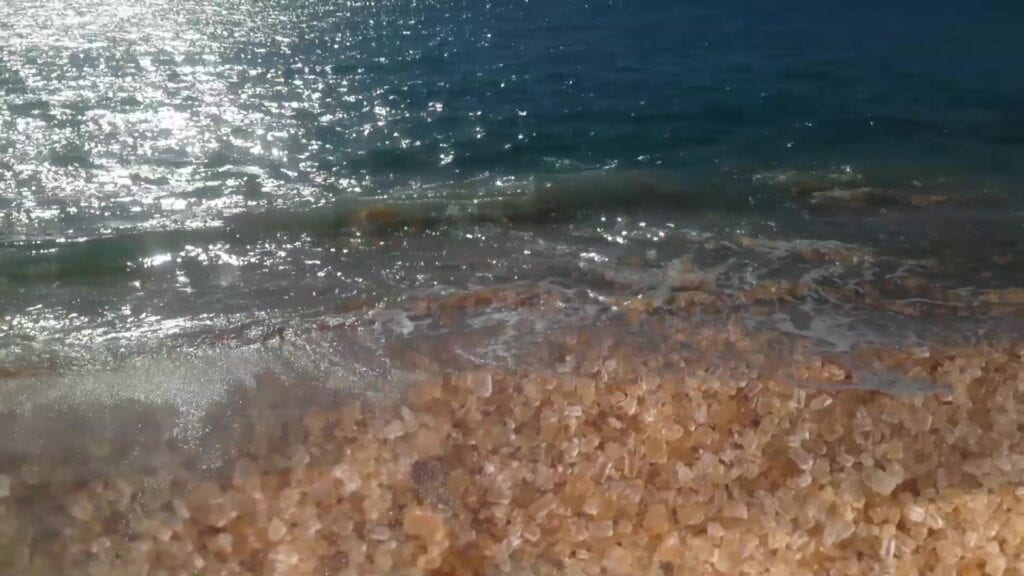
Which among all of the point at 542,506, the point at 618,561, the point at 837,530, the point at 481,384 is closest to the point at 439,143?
the point at 481,384

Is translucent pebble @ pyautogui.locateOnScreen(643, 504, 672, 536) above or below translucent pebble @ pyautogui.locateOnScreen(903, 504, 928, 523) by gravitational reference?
above

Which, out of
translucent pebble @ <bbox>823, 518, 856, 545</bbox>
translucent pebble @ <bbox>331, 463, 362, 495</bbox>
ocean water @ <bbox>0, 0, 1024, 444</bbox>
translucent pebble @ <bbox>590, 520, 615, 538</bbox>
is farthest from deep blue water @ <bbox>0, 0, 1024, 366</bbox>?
translucent pebble @ <bbox>823, 518, 856, 545</bbox>

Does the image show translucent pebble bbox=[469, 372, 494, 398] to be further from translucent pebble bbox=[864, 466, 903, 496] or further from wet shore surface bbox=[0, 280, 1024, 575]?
translucent pebble bbox=[864, 466, 903, 496]

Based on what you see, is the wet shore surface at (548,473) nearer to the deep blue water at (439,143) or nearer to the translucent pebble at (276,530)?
the translucent pebble at (276,530)

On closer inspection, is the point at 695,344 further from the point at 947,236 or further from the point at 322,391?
the point at 947,236

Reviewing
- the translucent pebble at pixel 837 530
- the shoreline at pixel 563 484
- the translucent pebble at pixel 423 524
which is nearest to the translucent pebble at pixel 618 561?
the shoreline at pixel 563 484

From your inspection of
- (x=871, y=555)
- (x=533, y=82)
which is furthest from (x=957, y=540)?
(x=533, y=82)
